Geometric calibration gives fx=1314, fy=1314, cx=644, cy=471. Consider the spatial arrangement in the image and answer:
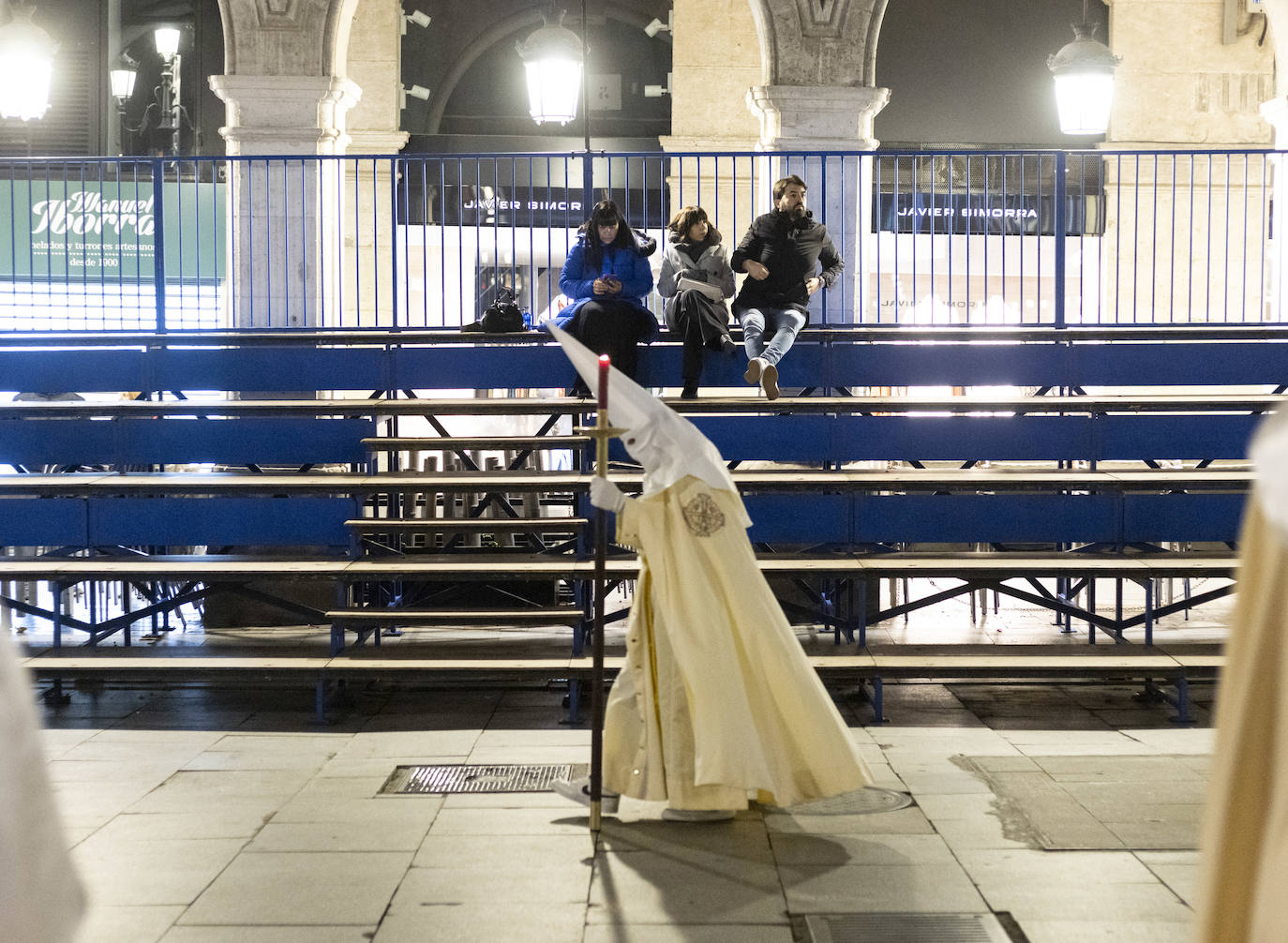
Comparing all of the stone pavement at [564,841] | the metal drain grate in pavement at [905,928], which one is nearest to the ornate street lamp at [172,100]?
the stone pavement at [564,841]

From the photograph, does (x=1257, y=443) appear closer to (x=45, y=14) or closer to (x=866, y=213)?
(x=866, y=213)

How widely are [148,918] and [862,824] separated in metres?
2.79

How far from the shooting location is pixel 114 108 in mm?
18172

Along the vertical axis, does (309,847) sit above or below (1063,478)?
below

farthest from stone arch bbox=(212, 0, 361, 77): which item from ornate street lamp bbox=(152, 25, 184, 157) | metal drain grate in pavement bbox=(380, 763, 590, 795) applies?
metal drain grate in pavement bbox=(380, 763, 590, 795)

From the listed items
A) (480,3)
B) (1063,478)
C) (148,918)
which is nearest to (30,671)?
(148,918)

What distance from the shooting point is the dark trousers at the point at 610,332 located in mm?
9453

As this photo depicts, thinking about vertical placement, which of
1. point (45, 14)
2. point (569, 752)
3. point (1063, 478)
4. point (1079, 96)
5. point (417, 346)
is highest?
point (45, 14)

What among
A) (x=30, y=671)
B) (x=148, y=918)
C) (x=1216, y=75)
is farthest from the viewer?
(x=1216, y=75)

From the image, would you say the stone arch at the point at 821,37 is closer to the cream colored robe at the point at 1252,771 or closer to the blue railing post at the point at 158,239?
the blue railing post at the point at 158,239

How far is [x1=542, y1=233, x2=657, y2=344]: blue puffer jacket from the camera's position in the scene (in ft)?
32.1

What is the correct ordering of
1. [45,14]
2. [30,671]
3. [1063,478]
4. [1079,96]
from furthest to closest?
1. [45,14]
2. [1079,96]
3. [1063,478]
4. [30,671]

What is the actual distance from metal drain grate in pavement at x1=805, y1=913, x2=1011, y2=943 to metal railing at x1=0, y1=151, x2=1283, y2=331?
260 inches

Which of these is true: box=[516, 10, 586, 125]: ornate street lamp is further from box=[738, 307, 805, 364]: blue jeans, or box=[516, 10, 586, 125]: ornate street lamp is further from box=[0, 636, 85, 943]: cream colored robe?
box=[0, 636, 85, 943]: cream colored robe
